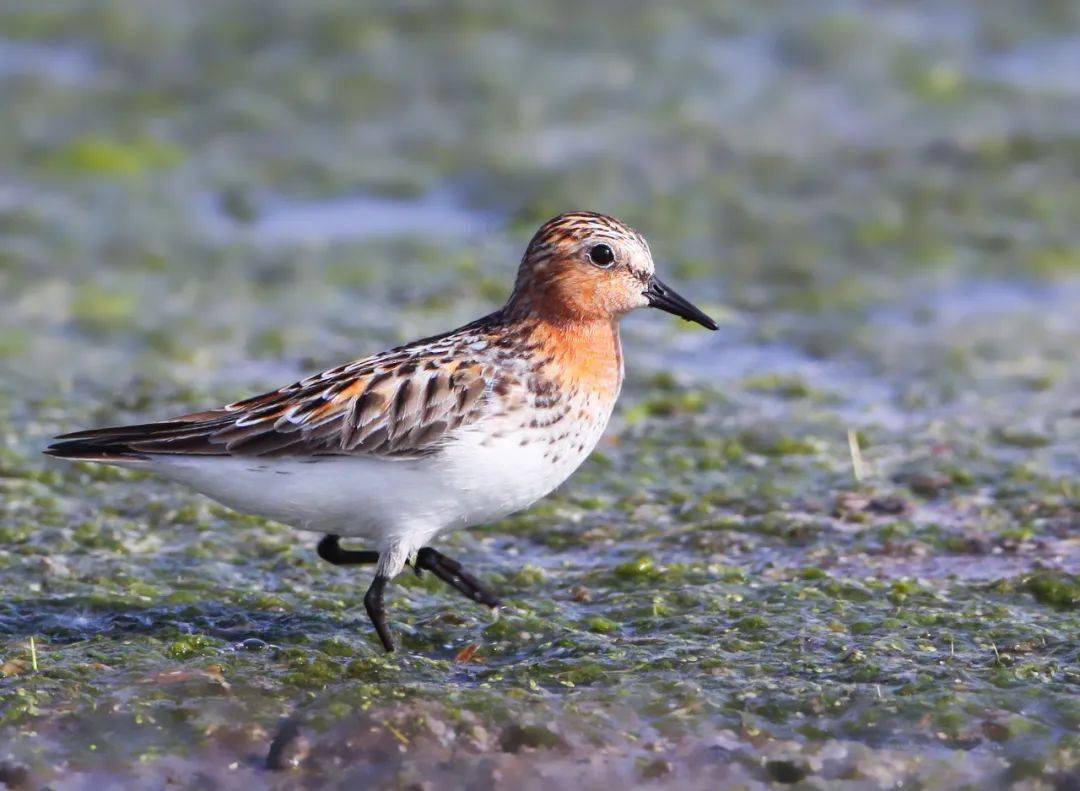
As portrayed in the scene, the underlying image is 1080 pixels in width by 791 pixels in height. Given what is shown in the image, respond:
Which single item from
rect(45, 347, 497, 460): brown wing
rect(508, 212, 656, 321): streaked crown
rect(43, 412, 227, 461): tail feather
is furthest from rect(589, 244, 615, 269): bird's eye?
rect(43, 412, 227, 461): tail feather

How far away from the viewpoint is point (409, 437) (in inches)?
277

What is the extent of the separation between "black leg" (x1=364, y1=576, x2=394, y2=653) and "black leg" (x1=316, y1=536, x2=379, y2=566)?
50 centimetres

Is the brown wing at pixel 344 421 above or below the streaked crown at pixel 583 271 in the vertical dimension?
below

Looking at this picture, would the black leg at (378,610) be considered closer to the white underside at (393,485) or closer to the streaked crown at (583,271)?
the white underside at (393,485)

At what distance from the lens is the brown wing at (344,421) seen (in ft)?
23.1

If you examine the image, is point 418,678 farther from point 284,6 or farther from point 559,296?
point 284,6

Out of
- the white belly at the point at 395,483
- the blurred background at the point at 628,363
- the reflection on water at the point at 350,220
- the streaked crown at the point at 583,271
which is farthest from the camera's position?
the reflection on water at the point at 350,220

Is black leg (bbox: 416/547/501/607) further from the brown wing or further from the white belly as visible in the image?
Result: the brown wing

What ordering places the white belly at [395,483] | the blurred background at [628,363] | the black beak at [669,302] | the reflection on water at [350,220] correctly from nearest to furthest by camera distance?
the blurred background at [628,363]
the white belly at [395,483]
the black beak at [669,302]
the reflection on water at [350,220]

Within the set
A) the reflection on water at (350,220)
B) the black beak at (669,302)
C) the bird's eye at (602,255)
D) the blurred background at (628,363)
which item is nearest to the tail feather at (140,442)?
the blurred background at (628,363)

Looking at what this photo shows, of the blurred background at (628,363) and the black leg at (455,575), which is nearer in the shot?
the blurred background at (628,363)

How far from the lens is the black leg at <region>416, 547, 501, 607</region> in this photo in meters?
7.62

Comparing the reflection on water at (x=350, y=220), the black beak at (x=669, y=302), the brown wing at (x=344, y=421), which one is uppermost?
the reflection on water at (x=350, y=220)

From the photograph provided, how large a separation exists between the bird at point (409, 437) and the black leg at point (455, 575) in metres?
0.29
